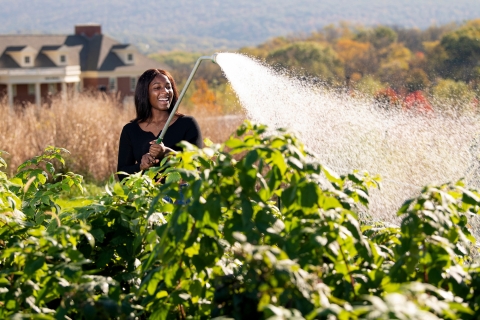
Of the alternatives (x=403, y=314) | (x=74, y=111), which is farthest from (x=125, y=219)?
(x=74, y=111)

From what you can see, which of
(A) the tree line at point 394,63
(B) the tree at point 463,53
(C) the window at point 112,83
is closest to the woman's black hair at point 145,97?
(A) the tree line at point 394,63

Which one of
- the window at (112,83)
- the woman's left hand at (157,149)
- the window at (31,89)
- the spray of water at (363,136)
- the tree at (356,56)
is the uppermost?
the woman's left hand at (157,149)

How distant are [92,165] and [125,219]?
8199 millimetres

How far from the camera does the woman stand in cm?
416

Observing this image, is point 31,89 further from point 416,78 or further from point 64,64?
point 416,78

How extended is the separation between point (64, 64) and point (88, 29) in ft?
17.5

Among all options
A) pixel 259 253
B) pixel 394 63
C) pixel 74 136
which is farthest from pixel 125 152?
pixel 394 63

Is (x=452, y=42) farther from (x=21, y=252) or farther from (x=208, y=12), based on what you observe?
(x=208, y=12)

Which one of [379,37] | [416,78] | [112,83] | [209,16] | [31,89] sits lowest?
[209,16]

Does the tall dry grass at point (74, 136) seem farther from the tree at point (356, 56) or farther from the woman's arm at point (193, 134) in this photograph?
the tree at point (356, 56)

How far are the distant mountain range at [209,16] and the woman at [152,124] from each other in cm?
10433

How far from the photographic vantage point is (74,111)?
1136 centimetres

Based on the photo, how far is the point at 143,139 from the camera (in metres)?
4.21

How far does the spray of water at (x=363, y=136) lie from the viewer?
468 cm
